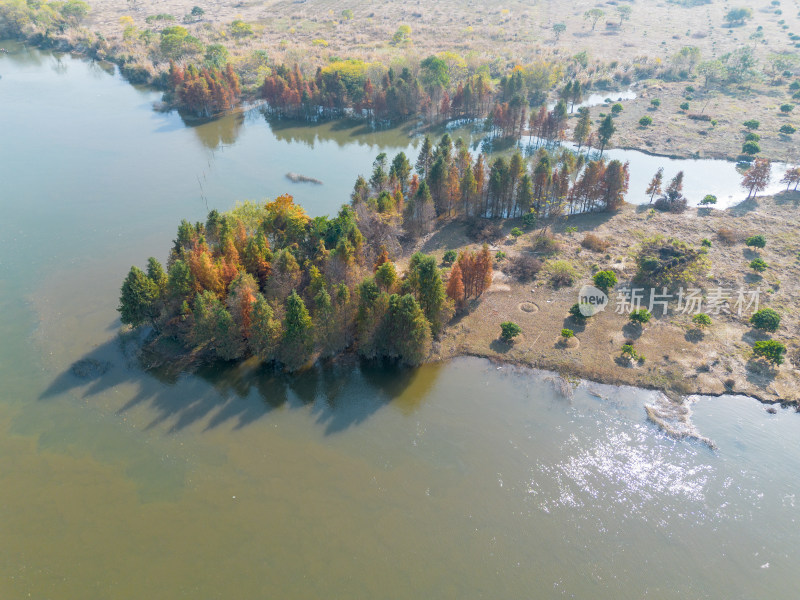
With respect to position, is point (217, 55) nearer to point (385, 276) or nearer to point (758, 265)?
point (385, 276)

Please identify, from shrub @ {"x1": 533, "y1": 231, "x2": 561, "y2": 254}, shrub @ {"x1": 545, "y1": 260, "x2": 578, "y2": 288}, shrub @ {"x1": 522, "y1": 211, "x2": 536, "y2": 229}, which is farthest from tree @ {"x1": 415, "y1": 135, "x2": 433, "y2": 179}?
shrub @ {"x1": 545, "y1": 260, "x2": 578, "y2": 288}

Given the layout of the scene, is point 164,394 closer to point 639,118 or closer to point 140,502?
point 140,502

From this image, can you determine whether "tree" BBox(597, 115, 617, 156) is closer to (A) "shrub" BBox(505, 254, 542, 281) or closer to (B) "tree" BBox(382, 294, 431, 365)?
(A) "shrub" BBox(505, 254, 542, 281)

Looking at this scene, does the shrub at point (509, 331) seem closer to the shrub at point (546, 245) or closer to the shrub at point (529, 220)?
the shrub at point (546, 245)

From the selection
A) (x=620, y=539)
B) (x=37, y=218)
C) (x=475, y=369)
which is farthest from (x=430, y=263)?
(x=37, y=218)

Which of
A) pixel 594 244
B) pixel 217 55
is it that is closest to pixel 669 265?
pixel 594 244

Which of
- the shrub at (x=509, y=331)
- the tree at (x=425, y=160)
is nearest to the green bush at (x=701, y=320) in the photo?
the shrub at (x=509, y=331)
